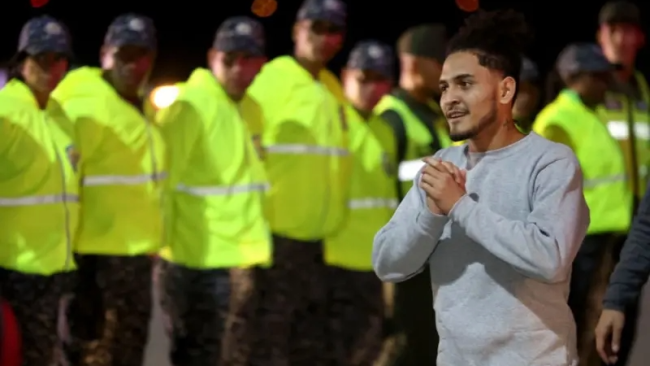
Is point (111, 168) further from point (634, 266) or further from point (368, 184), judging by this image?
point (634, 266)

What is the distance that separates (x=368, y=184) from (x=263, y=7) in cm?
211

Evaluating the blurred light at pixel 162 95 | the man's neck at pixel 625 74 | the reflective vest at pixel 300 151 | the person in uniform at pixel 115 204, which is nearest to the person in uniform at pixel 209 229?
the person in uniform at pixel 115 204

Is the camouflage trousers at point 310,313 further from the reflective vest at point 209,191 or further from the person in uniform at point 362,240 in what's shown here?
the reflective vest at point 209,191

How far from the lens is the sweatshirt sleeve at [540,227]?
96.0 inches

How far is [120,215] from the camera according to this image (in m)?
4.91

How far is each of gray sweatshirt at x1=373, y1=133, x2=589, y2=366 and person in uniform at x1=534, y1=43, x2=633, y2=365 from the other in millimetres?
3267

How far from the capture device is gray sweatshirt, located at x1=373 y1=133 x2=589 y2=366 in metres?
2.46

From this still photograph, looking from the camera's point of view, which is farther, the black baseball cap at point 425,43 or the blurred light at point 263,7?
the blurred light at point 263,7

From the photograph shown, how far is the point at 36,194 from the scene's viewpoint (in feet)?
14.8

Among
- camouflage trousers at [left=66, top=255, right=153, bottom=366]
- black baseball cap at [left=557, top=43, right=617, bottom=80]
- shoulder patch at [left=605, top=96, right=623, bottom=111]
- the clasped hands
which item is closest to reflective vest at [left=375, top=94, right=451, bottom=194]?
black baseball cap at [left=557, top=43, right=617, bottom=80]

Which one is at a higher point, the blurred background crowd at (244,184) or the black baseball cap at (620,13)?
the black baseball cap at (620,13)

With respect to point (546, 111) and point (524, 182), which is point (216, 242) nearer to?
point (546, 111)

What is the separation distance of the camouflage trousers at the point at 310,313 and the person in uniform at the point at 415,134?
0.22 meters

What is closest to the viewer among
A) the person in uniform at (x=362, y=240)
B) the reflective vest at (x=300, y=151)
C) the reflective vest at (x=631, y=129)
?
the reflective vest at (x=300, y=151)
